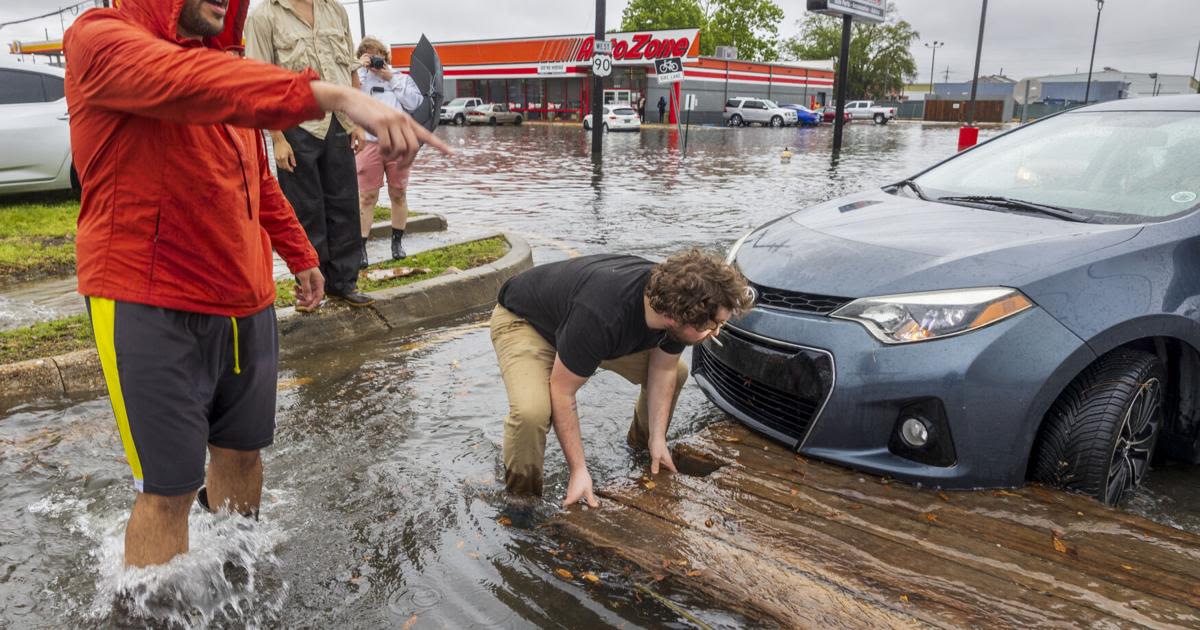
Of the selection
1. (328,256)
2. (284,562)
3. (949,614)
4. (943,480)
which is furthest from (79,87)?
(328,256)

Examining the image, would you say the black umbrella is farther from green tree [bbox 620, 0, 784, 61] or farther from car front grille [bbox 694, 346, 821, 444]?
green tree [bbox 620, 0, 784, 61]

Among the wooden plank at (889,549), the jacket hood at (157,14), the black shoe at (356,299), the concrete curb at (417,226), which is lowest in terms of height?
the wooden plank at (889,549)

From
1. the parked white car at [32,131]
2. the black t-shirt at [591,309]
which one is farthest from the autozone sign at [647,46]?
the black t-shirt at [591,309]

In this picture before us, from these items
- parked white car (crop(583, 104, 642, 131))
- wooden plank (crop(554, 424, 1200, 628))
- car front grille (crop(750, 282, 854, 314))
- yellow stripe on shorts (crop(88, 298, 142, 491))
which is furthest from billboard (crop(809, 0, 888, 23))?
yellow stripe on shorts (crop(88, 298, 142, 491))

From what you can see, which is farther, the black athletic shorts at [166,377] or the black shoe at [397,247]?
the black shoe at [397,247]

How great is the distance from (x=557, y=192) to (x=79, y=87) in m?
11.5

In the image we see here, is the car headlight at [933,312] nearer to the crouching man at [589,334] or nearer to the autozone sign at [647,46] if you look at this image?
the crouching man at [589,334]

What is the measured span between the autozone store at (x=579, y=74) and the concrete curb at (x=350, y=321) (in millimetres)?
38759

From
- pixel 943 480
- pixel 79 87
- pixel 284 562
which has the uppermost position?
pixel 79 87

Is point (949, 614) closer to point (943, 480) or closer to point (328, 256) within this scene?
point (943, 480)

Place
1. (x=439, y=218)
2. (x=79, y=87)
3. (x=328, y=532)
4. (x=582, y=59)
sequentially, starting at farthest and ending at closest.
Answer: (x=582, y=59)
(x=439, y=218)
(x=328, y=532)
(x=79, y=87)

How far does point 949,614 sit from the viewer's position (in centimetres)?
229

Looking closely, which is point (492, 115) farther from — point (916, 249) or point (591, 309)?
point (591, 309)

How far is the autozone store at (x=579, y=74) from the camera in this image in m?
45.8
